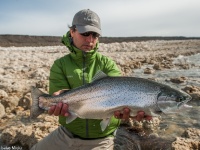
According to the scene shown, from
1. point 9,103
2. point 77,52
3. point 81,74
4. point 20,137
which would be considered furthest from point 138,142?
point 9,103

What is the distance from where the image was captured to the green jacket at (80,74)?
183 inches

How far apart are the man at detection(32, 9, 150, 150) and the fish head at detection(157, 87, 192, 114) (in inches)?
43.2

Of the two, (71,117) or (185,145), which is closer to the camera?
(71,117)

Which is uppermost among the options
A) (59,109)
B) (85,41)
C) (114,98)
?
(85,41)

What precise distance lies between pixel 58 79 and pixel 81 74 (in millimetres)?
341

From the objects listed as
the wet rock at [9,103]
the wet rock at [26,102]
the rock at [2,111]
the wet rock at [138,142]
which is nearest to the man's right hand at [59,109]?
the wet rock at [138,142]

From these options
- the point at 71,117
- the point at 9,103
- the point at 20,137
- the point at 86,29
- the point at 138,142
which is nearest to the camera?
the point at 71,117

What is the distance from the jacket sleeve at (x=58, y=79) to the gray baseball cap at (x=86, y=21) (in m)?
0.65

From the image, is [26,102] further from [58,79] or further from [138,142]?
[58,79]

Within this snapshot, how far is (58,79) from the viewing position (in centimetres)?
475

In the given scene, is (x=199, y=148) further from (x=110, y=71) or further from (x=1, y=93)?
(x=1, y=93)

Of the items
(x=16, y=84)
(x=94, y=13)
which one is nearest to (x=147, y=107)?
(x=94, y=13)

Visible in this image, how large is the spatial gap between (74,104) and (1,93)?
5452 mm

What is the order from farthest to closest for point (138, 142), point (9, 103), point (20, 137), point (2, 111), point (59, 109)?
1. point (9, 103)
2. point (2, 111)
3. point (138, 142)
4. point (20, 137)
5. point (59, 109)
